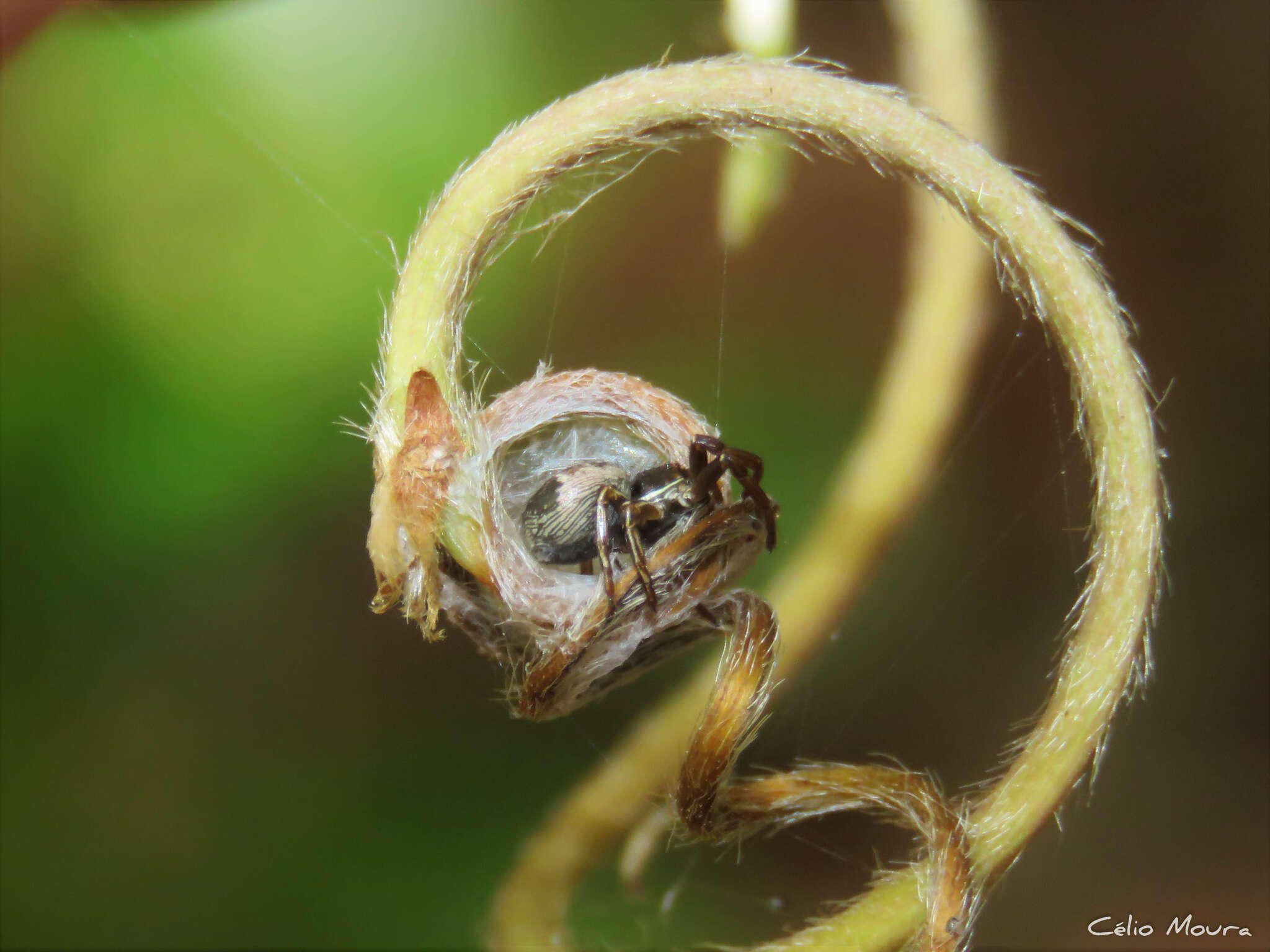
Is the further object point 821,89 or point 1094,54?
point 1094,54

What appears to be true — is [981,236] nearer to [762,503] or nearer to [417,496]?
[762,503]

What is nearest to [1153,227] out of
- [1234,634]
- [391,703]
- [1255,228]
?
[1255,228]

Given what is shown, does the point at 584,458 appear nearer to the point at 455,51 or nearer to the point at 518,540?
the point at 518,540

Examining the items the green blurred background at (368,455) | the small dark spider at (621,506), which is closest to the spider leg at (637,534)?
the small dark spider at (621,506)
